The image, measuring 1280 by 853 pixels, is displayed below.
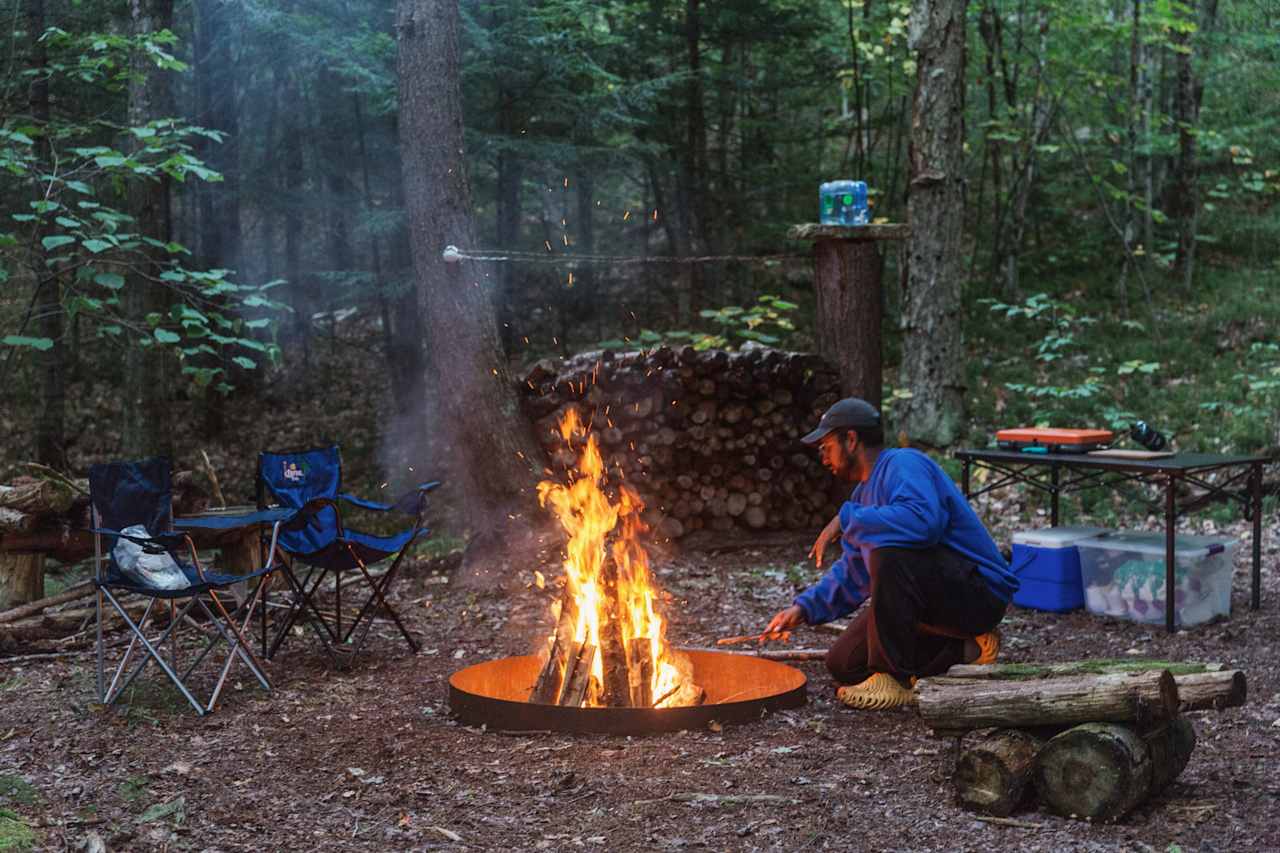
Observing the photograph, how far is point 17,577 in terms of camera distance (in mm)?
5449

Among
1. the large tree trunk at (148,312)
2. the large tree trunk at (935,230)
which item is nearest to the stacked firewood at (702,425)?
the large tree trunk at (935,230)

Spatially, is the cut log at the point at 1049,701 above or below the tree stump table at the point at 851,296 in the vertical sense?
below

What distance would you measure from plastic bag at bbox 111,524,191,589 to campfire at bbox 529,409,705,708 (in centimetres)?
154

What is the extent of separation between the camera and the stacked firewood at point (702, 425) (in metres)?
6.71

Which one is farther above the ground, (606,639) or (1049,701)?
(1049,701)

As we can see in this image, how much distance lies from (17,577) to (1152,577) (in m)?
5.57

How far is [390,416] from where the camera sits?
12781mm

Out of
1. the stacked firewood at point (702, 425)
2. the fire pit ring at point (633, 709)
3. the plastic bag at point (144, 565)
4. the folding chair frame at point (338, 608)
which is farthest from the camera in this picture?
the stacked firewood at point (702, 425)

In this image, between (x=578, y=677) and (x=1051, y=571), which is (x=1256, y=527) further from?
(x=578, y=677)

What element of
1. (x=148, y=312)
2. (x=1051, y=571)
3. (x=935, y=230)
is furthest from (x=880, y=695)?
A: (x=148, y=312)

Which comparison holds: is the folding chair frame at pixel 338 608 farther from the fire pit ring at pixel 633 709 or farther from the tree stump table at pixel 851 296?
the tree stump table at pixel 851 296

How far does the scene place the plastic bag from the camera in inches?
174

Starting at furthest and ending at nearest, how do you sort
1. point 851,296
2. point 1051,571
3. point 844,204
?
1. point 851,296
2. point 844,204
3. point 1051,571

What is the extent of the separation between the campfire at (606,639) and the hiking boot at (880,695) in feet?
1.96
